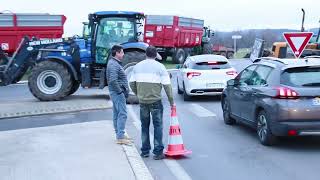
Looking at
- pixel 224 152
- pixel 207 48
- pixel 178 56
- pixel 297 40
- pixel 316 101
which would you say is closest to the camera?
pixel 316 101

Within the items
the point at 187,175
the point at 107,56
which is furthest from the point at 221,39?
the point at 187,175

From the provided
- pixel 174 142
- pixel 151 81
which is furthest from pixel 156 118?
pixel 151 81

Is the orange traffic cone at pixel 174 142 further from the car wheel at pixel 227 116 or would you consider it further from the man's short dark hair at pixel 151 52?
the car wheel at pixel 227 116

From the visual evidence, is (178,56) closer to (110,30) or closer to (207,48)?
(207,48)

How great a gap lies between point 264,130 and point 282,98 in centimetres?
77

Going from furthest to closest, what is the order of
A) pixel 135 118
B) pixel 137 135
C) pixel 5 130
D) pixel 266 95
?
pixel 135 118 < pixel 5 130 < pixel 137 135 < pixel 266 95

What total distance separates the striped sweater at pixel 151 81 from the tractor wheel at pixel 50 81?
8.61 metres

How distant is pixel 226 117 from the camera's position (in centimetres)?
1288

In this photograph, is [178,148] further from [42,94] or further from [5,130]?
[42,94]

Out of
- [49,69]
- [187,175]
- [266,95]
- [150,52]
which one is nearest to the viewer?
[187,175]

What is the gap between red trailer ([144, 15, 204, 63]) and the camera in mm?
38781

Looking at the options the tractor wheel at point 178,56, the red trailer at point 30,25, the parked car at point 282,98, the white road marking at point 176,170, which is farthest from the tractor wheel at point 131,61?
the tractor wheel at point 178,56

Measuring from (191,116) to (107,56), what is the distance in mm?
4717

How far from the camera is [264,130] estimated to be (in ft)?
33.6
